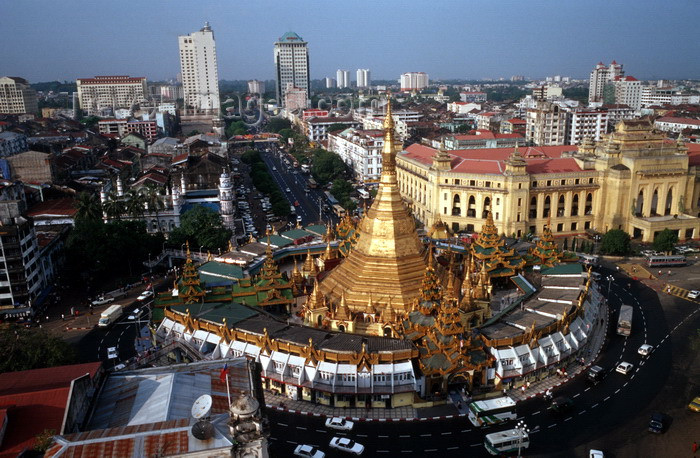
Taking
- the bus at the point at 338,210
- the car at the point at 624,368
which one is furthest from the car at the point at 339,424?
the bus at the point at 338,210

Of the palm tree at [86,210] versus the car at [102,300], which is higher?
the palm tree at [86,210]

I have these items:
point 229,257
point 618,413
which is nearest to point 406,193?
point 229,257

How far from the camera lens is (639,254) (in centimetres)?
6794

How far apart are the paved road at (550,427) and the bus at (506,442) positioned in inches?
33.9

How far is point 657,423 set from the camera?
3319cm

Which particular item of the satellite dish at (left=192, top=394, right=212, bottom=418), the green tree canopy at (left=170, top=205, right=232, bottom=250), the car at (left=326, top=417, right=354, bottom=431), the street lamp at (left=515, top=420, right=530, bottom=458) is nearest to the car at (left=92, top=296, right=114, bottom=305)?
the green tree canopy at (left=170, top=205, right=232, bottom=250)

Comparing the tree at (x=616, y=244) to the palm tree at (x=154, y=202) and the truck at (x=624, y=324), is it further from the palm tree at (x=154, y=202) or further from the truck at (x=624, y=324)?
the palm tree at (x=154, y=202)

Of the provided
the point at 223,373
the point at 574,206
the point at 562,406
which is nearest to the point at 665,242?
the point at 574,206

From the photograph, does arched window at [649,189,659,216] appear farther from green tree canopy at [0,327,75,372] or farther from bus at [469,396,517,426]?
green tree canopy at [0,327,75,372]

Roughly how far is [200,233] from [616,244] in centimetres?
4960

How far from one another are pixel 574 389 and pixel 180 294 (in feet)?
102

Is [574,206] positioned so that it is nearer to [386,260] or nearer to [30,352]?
[386,260]

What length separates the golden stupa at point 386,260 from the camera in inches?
1718

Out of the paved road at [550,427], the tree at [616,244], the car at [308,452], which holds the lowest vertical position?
the paved road at [550,427]
